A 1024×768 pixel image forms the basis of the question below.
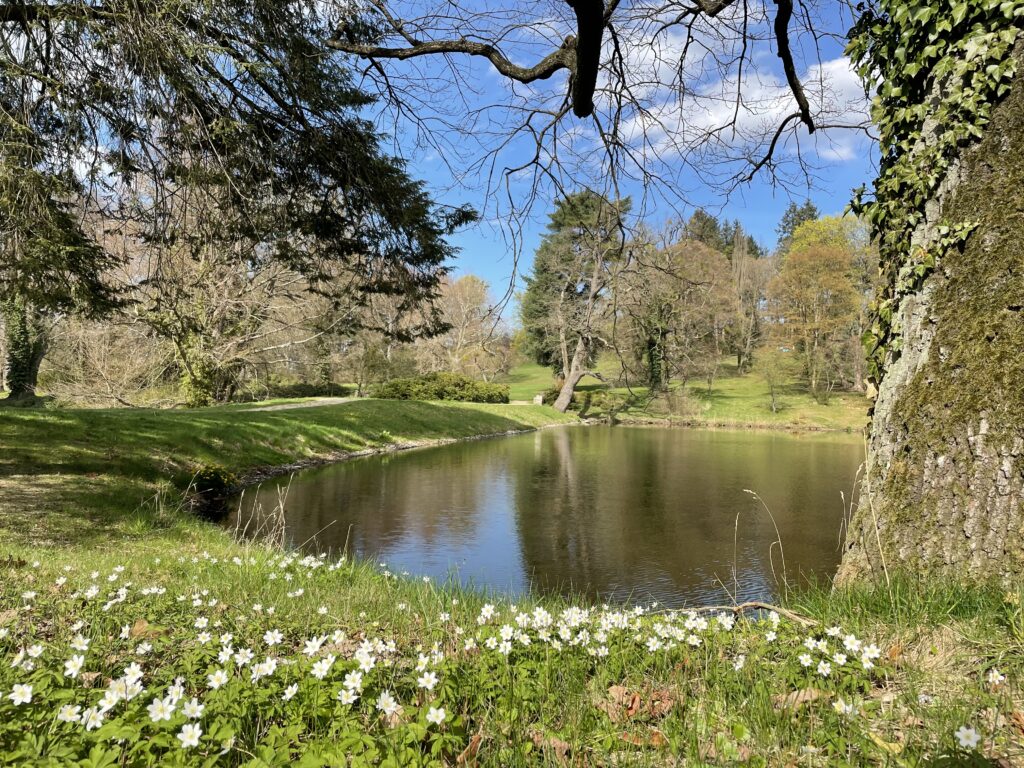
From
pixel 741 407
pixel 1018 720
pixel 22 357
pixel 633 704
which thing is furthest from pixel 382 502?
pixel 741 407

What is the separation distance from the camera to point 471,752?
173cm

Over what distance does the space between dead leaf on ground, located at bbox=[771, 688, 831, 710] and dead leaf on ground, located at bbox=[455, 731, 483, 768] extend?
3.27 ft

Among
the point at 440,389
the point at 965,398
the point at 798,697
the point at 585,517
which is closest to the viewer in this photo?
the point at 798,697

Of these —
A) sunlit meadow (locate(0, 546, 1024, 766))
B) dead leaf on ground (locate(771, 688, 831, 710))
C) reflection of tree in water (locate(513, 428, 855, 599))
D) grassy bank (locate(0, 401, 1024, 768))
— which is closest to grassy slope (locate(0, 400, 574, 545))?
grassy bank (locate(0, 401, 1024, 768))

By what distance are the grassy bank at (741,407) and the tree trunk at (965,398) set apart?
70.4 feet

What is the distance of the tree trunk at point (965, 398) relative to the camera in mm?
2639

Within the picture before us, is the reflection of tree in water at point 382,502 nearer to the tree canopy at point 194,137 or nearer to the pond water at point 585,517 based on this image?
the pond water at point 585,517

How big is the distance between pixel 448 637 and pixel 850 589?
6.58 ft

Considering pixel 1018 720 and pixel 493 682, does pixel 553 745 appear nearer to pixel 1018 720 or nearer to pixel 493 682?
pixel 493 682

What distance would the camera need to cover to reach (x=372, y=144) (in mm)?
5773

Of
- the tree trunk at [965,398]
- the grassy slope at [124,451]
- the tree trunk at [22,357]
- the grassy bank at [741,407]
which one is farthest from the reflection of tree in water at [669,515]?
the tree trunk at [22,357]

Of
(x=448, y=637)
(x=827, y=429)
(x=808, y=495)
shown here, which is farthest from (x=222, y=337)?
(x=827, y=429)

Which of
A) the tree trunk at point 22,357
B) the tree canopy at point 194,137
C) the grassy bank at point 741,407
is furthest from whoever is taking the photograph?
the grassy bank at point 741,407

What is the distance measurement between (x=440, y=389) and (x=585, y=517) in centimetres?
1979
